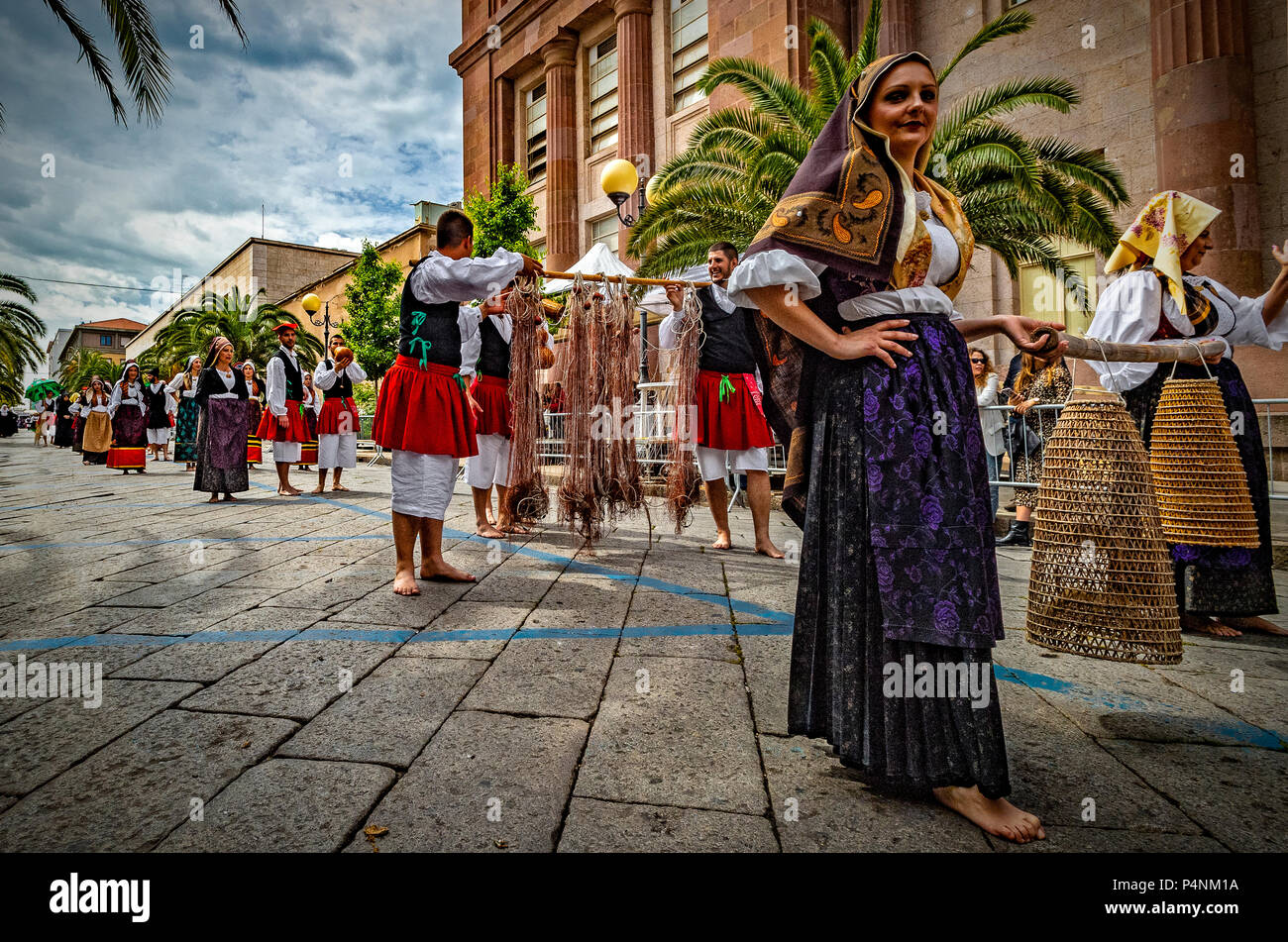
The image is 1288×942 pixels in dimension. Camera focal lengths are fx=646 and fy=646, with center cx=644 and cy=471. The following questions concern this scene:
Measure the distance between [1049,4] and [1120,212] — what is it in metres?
4.24

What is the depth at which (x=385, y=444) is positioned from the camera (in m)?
3.90

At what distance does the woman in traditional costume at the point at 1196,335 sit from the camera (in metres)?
3.31

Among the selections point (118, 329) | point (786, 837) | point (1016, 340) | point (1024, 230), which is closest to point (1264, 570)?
point (1016, 340)

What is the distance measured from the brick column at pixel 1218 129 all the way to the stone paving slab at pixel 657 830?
11.7 metres

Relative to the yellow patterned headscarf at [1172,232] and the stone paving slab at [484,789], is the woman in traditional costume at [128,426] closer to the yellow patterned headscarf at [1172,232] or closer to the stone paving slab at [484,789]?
the stone paving slab at [484,789]

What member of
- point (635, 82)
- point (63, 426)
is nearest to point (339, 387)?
point (635, 82)

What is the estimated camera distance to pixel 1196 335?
3.49 metres

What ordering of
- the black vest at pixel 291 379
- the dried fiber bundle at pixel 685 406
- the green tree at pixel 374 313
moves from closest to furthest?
the dried fiber bundle at pixel 685 406
the black vest at pixel 291 379
the green tree at pixel 374 313

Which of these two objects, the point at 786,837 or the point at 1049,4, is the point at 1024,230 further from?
the point at 786,837

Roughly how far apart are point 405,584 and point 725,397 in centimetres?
296

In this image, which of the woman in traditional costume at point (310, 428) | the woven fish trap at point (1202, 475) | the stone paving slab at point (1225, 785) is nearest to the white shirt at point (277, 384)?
the woman in traditional costume at point (310, 428)

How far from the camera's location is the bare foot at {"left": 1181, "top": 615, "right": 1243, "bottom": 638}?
3.41 metres

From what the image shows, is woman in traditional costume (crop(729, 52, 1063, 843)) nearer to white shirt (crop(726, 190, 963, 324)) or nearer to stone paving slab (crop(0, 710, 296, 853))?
white shirt (crop(726, 190, 963, 324))

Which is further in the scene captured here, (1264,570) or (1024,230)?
(1024,230)
